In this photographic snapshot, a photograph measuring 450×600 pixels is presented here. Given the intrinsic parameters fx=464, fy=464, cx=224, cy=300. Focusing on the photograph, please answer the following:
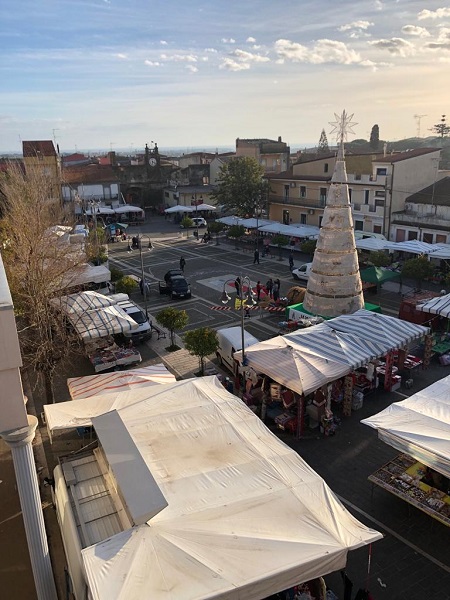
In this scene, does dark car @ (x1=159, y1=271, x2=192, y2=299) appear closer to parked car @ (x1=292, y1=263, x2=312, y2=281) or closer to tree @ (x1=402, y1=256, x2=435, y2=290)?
parked car @ (x1=292, y1=263, x2=312, y2=281)

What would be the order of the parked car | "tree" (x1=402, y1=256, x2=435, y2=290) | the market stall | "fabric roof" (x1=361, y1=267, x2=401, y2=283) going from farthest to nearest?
the parked car
"tree" (x1=402, y1=256, x2=435, y2=290)
"fabric roof" (x1=361, y1=267, x2=401, y2=283)
the market stall

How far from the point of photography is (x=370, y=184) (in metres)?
35.8

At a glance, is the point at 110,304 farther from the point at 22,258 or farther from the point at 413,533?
the point at 413,533

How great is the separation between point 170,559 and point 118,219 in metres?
51.0

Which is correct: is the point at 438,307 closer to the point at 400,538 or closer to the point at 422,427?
the point at 422,427

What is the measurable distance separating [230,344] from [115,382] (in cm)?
512

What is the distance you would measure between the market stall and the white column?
23.6ft

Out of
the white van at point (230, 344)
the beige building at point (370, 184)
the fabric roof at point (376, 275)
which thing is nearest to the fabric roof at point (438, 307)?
the fabric roof at point (376, 275)

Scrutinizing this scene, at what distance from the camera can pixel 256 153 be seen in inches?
2343

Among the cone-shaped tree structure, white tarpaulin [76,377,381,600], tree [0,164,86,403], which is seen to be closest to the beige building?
the cone-shaped tree structure

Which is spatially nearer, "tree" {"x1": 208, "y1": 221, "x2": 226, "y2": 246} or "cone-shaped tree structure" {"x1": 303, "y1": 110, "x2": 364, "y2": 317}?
"cone-shaped tree structure" {"x1": 303, "y1": 110, "x2": 364, "y2": 317}

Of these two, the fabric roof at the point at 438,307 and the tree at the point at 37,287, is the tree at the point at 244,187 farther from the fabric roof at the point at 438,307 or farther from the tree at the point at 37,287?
the fabric roof at the point at 438,307

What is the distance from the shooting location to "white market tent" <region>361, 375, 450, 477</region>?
9.59 m

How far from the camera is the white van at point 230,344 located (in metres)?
17.4
